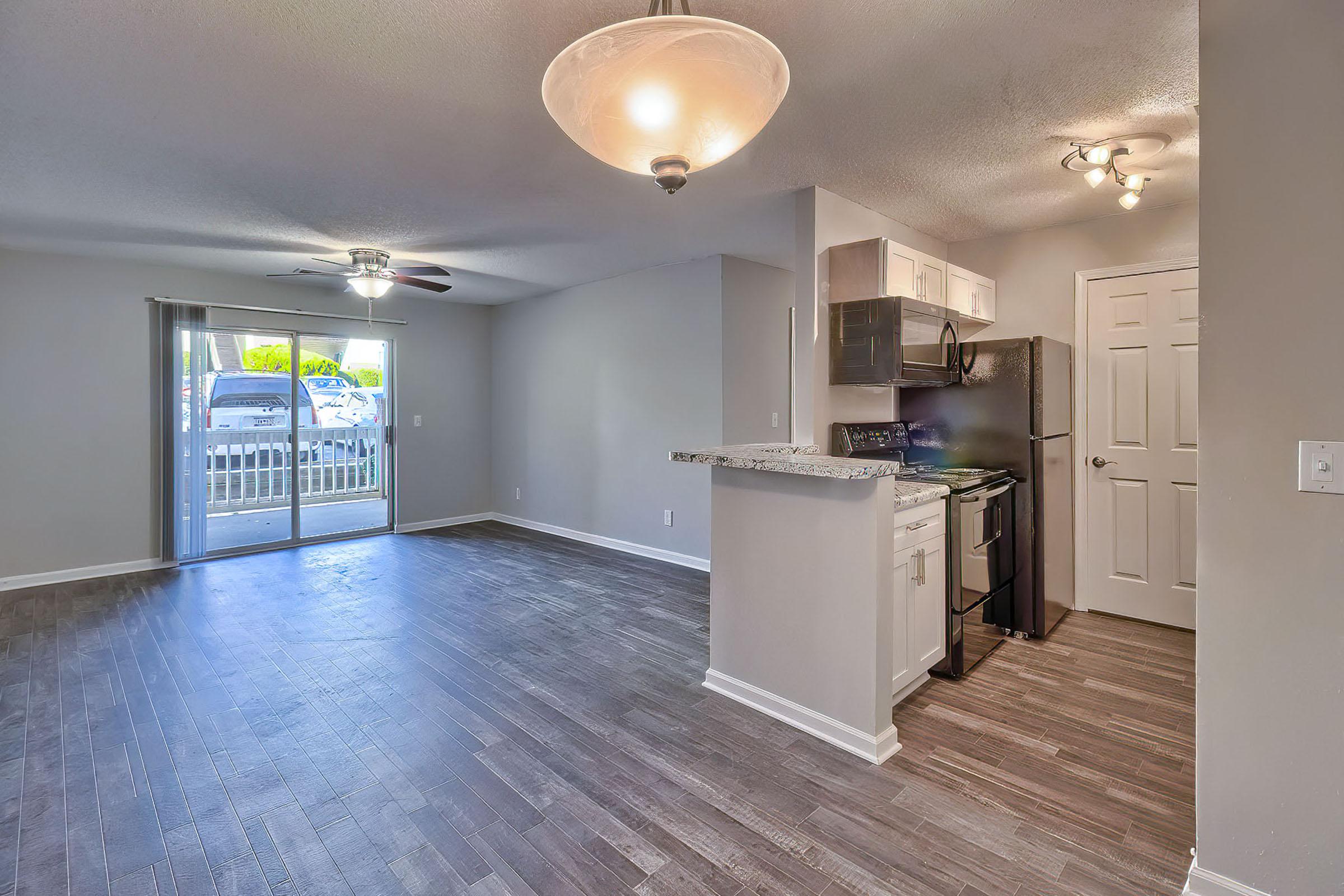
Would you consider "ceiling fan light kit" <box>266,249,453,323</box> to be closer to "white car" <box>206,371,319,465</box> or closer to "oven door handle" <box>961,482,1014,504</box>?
"white car" <box>206,371,319,465</box>

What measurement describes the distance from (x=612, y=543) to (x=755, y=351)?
2.20 m

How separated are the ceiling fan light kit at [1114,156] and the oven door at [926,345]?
0.87 m

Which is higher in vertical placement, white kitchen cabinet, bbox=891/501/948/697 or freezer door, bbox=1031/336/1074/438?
freezer door, bbox=1031/336/1074/438

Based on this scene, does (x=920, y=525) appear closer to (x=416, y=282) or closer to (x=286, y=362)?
(x=416, y=282)

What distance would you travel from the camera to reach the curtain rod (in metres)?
4.96

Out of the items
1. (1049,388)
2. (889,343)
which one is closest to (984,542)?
(1049,388)

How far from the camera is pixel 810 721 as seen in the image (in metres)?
2.43

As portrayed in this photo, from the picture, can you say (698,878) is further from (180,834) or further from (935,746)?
(180,834)

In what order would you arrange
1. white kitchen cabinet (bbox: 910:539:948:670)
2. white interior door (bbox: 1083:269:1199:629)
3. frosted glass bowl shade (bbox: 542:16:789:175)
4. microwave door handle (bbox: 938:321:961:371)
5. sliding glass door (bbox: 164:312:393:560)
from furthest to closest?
sliding glass door (bbox: 164:312:393:560) < white interior door (bbox: 1083:269:1199:629) < microwave door handle (bbox: 938:321:961:371) < white kitchen cabinet (bbox: 910:539:948:670) < frosted glass bowl shade (bbox: 542:16:789:175)

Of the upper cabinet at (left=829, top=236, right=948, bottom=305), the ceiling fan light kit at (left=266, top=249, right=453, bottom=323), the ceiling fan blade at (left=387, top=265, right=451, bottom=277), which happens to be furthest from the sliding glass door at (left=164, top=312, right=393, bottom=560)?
the upper cabinet at (left=829, top=236, right=948, bottom=305)

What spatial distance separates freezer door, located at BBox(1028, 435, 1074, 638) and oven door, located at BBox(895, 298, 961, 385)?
0.65 meters

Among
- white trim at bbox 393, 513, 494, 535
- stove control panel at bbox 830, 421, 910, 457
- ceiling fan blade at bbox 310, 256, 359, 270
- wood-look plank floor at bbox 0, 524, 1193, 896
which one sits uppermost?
ceiling fan blade at bbox 310, 256, 359, 270

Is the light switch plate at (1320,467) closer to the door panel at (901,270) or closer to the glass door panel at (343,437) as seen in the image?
the door panel at (901,270)

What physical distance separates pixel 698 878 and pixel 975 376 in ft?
9.83
